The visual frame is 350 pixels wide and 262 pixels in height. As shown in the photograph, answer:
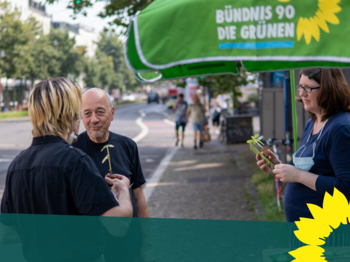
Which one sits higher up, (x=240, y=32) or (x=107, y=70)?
(x=107, y=70)

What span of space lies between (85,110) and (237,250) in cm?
124

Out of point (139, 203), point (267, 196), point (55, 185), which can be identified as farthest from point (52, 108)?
point (267, 196)

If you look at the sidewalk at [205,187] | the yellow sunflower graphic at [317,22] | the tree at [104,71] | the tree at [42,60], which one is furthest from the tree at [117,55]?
the yellow sunflower graphic at [317,22]

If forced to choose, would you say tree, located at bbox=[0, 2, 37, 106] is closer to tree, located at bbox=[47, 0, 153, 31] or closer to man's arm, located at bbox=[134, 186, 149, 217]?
tree, located at bbox=[47, 0, 153, 31]

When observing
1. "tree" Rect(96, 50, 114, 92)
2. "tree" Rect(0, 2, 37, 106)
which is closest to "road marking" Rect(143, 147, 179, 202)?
"tree" Rect(0, 2, 37, 106)

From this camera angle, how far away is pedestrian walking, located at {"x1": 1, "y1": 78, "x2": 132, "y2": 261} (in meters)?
1.73

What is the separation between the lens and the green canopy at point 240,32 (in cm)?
203

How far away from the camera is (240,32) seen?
6.81 feet

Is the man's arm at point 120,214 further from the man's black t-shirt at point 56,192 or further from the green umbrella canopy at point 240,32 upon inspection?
the green umbrella canopy at point 240,32

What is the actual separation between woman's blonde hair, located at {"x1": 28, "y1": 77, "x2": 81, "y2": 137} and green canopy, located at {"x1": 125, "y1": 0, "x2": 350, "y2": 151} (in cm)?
39

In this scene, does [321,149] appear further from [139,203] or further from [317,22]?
[139,203]

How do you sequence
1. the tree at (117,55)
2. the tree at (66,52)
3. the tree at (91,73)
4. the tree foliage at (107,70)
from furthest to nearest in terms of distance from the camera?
1. the tree at (117,55)
2. the tree foliage at (107,70)
3. the tree at (91,73)
4. the tree at (66,52)

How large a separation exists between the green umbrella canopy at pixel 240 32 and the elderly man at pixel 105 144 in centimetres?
70

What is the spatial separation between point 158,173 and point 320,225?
8.10m
